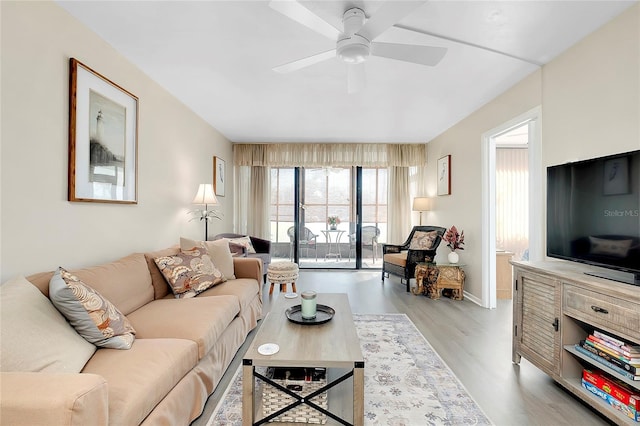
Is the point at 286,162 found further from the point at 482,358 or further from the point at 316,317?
the point at 482,358

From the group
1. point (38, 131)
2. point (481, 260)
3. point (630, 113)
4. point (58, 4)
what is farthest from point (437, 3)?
point (481, 260)

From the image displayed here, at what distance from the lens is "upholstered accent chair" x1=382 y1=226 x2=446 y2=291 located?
4.42 metres

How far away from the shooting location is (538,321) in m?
2.15

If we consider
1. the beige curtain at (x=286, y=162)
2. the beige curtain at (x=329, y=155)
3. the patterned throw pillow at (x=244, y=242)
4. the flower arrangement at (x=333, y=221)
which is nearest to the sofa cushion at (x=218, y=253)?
the patterned throw pillow at (x=244, y=242)

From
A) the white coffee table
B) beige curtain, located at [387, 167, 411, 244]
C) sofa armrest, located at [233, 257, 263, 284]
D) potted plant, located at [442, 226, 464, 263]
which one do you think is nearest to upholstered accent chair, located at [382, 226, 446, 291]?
potted plant, located at [442, 226, 464, 263]

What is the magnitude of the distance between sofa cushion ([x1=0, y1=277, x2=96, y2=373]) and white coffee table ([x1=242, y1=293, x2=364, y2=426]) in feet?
2.49

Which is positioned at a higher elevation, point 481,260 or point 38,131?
point 38,131

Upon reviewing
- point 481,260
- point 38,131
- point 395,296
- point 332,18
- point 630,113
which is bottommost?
point 395,296

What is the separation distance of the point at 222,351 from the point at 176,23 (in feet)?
7.60

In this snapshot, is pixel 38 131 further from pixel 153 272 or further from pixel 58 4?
pixel 153 272

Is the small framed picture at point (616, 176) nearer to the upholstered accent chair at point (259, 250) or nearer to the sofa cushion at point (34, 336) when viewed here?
the sofa cushion at point (34, 336)

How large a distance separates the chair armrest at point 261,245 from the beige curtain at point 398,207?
8.48ft

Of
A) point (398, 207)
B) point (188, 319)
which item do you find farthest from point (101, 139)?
point (398, 207)

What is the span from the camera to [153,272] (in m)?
2.51
